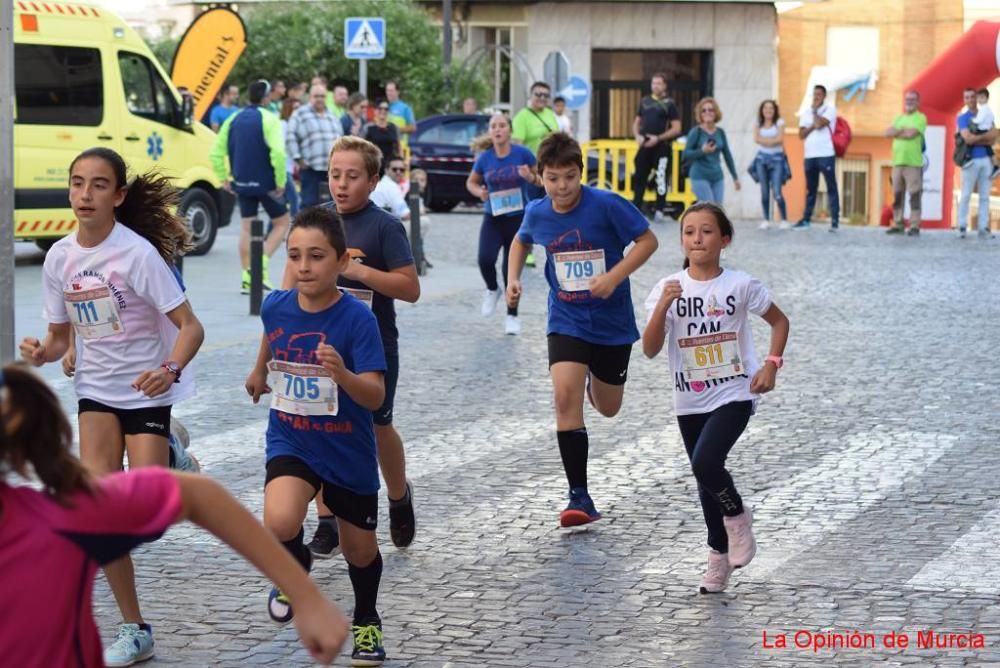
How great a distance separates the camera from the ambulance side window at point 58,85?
17922mm

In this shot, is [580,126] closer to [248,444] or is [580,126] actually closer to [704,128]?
[704,128]

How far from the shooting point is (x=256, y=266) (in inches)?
576

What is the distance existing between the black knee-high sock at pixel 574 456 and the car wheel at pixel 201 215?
12813 mm

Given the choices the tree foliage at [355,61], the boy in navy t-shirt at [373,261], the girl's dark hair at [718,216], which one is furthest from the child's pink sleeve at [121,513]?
the tree foliage at [355,61]

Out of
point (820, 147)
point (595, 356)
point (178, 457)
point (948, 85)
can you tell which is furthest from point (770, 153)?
point (178, 457)

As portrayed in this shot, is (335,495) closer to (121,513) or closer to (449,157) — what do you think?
(121,513)

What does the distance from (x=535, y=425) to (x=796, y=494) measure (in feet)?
7.32

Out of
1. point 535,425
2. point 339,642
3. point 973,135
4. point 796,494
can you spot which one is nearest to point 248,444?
point 535,425

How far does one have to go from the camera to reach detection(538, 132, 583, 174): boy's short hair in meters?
7.50

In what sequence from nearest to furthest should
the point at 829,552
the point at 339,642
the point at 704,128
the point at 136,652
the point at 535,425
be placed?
the point at 339,642
the point at 136,652
the point at 829,552
the point at 535,425
the point at 704,128

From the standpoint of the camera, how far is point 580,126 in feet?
142

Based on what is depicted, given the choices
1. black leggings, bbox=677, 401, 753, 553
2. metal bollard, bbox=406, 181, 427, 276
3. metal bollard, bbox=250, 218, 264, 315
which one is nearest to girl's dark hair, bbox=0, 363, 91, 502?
black leggings, bbox=677, 401, 753, 553

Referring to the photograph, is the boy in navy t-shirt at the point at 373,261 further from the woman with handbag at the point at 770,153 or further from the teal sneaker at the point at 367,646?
the woman with handbag at the point at 770,153

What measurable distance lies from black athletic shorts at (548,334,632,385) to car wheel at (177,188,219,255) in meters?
12.6
